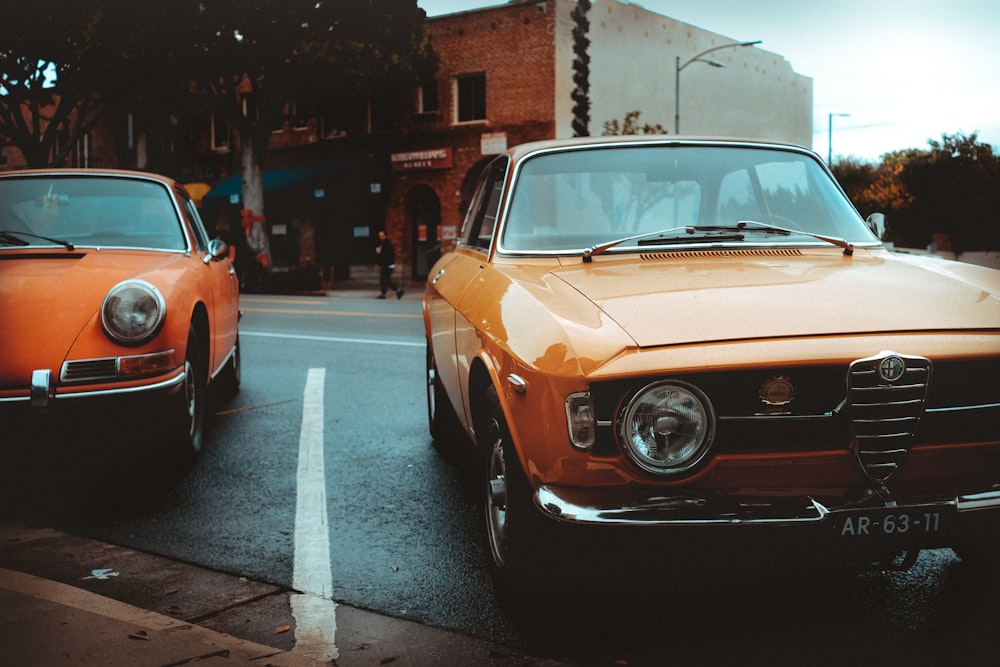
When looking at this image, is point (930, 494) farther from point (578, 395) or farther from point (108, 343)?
point (108, 343)

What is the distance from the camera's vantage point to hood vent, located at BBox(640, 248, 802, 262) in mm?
3998

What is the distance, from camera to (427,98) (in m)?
32.9

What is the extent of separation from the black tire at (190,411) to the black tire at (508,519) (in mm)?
2320

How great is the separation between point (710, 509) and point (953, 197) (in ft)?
89.8

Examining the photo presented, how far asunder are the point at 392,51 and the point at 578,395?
28.6m

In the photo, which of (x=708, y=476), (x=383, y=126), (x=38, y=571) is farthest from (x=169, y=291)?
(x=383, y=126)

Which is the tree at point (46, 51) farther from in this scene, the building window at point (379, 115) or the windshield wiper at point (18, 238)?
the windshield wiper at point (18, 238)

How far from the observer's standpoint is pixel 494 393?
352cm

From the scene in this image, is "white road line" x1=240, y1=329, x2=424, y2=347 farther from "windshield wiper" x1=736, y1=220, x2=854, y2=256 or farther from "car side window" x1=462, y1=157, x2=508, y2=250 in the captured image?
"windshield wiper" x1=736, y1=220, x2=854, y2=256

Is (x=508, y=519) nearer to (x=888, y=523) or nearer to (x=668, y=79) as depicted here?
(x=888, y=523)

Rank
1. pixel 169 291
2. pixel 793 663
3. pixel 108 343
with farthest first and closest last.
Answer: pixel 169 291 → pixel 108 343 → pixel 793 663

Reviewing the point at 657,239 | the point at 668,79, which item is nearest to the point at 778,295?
the point at 657,239

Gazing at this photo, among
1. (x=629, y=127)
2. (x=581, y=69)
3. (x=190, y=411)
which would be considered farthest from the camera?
(x=629, y=127)

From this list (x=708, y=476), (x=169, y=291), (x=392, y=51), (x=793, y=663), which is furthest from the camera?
(x=392, y=51)
